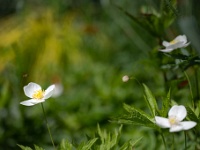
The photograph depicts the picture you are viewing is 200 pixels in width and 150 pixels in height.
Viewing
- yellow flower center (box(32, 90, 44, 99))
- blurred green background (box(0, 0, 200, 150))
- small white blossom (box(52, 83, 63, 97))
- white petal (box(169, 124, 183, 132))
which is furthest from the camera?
small white blossom (box(52, 83, 63, 97))

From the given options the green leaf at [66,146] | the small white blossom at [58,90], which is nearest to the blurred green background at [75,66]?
the small white blossom at [58,90]

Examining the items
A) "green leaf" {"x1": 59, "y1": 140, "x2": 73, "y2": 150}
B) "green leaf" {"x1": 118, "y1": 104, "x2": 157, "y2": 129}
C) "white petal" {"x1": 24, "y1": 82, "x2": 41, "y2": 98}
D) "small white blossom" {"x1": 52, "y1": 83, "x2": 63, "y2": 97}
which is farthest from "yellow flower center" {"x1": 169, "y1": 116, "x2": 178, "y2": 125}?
"small white blossom" {"x1": 52, "y1": 83, "x2": 63, "y2": 97}

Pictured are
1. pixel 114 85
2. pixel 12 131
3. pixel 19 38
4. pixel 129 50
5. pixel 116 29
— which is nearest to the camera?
pixel 12 131

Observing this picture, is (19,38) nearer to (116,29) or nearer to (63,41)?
(63,41)

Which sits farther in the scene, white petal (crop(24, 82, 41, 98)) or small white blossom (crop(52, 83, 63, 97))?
small white blossom (crop(52, 83, 63, 97))

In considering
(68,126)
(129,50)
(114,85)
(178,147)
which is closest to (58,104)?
(68,126)

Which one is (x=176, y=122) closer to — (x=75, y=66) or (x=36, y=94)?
(x=36, y=94)

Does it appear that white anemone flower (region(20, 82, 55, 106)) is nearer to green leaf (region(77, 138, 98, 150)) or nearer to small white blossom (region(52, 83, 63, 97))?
green leaf (region(77, 138, 98, 150))

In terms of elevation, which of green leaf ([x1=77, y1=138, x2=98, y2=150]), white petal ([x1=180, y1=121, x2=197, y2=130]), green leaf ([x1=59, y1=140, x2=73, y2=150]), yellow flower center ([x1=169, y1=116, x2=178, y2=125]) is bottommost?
green leaf ([x1=59, y1=140, x2=73, y2=150])
